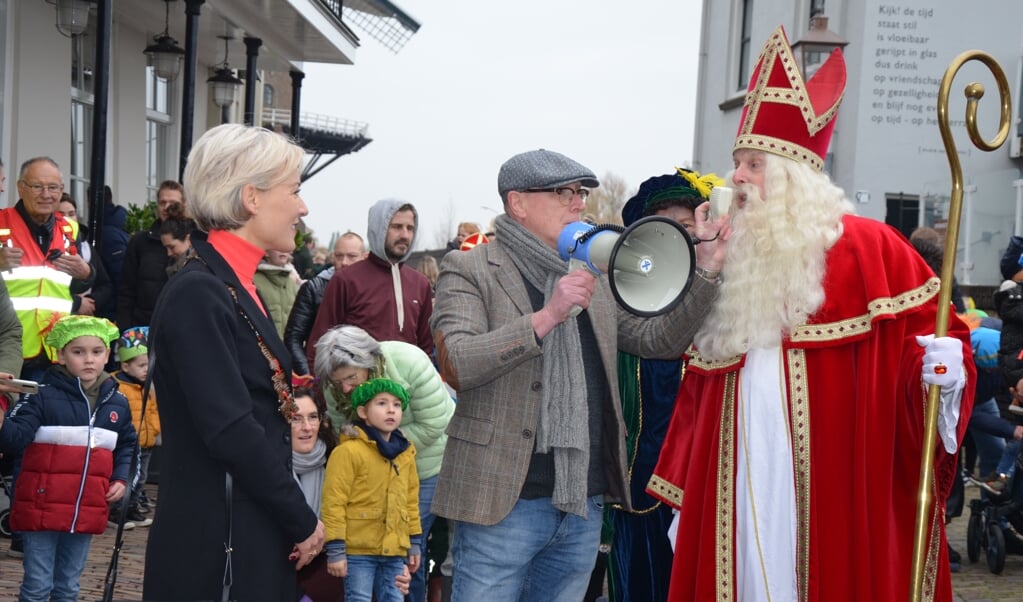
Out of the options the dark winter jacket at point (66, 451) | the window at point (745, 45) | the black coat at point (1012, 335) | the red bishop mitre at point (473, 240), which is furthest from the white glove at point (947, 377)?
the window at point (745, 45)

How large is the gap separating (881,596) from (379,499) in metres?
2.35

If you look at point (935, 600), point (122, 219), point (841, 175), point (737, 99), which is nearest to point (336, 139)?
point (737, 99)

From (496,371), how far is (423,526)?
2.36 meters

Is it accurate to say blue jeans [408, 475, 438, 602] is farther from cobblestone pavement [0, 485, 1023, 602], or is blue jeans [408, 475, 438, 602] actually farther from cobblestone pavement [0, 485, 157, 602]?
cobblestone pavement [0, 485, 1023, 602]

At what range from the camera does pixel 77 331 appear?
5.90m

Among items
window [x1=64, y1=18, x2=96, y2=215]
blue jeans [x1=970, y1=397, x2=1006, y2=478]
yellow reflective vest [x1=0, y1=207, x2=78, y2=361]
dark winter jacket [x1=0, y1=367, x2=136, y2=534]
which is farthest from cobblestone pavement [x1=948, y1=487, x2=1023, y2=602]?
window [x1=64, y1=18, x2=96, y2=215]

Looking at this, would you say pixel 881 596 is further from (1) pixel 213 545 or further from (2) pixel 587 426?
(1) pixel 213 545

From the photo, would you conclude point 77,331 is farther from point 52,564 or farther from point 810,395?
point 810,395

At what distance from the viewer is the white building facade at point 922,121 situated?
16844 millimetres

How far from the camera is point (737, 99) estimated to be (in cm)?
2064

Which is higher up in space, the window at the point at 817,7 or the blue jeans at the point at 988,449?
the window at the point at 817,7

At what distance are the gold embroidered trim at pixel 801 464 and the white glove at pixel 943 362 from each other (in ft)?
1.28

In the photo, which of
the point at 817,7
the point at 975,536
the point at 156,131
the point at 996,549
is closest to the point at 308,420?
the point at 996,549

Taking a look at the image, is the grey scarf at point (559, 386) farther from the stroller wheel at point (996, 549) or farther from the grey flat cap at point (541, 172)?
the stroller wheel at point (996, 549)
